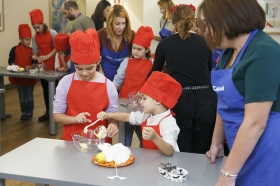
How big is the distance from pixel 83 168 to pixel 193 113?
111 cm

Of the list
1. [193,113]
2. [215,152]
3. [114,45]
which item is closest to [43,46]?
[114,45]

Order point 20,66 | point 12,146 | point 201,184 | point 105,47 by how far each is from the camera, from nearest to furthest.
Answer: point 201,184 < point 105,47 < point 12,146 < point 20,66

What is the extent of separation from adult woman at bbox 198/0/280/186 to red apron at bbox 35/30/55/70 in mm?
4327

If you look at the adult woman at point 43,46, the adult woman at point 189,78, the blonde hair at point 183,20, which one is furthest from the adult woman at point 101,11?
the adult woman at point 189,78

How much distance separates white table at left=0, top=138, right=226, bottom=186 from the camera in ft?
5.51

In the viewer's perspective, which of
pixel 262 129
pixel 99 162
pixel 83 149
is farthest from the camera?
pixel 83 149

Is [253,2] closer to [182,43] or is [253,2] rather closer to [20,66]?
[182,43]

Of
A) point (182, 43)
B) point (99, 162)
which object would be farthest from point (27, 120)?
point (99, 162)

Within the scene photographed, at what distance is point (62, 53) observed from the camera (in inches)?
206

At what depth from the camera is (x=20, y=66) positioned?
5461 mm

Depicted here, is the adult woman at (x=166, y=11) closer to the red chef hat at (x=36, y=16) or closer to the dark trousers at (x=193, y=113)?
the red chef hat at (x=36, y=16)

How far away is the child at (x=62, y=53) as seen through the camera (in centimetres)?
513

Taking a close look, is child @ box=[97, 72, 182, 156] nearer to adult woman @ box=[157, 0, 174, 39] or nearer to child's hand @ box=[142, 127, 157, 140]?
child's hand @ box=[142, 127, 157, 140]

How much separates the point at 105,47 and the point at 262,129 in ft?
8.45
